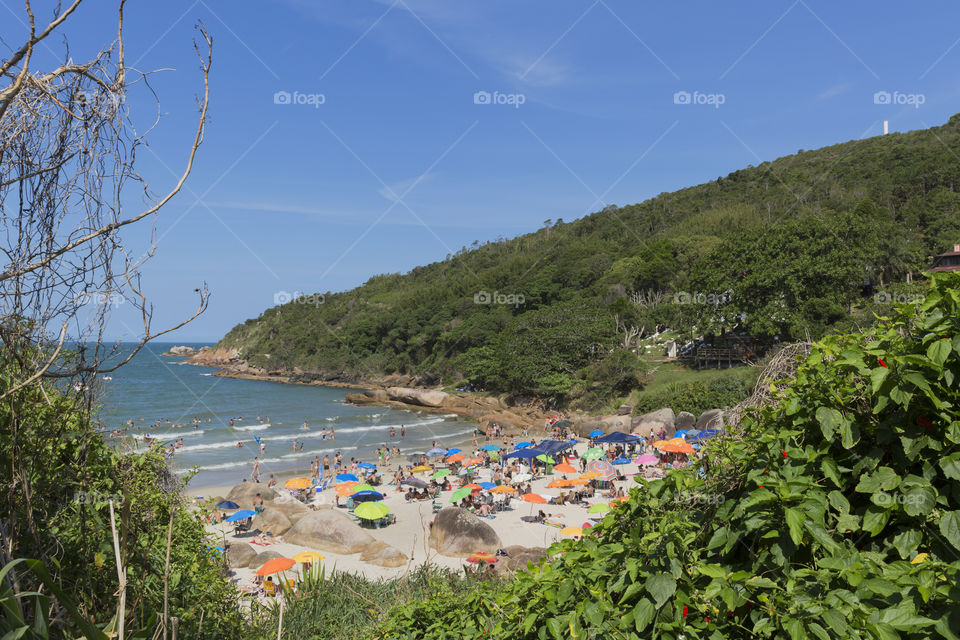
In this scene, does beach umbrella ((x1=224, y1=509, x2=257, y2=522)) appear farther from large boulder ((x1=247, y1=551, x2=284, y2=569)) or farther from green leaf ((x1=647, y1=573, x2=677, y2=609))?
green leaf ((x1=647, y1=573, x2=677, y2=609))

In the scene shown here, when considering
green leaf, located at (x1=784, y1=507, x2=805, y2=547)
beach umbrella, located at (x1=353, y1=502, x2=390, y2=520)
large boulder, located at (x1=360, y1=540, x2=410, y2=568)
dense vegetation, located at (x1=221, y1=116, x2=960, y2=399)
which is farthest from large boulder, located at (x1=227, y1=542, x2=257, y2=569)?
green leaf, located at (x1=784, y1=507, x2=805, y2=547)

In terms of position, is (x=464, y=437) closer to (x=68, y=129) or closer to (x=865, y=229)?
(x=865, y=229)

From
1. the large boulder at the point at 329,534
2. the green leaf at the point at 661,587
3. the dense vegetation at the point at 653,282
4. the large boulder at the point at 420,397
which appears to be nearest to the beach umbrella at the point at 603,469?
the large boulder at the point at 329,534

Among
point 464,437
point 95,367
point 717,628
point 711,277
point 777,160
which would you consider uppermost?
point 777,160

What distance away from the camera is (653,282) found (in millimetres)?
58125

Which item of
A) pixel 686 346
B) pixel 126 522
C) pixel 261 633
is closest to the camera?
pixel 126 522

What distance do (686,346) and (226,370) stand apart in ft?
269

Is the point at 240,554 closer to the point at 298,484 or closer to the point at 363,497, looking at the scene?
the point at 363,497

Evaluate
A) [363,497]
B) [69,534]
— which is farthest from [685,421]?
[69,534]

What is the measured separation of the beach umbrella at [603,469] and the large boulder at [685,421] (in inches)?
383

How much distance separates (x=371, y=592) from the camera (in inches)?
261

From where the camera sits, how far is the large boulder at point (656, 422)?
29.4m

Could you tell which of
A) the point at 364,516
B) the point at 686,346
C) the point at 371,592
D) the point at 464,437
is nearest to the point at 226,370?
the point at 464,437

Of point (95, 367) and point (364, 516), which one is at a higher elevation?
point (95, 367)
